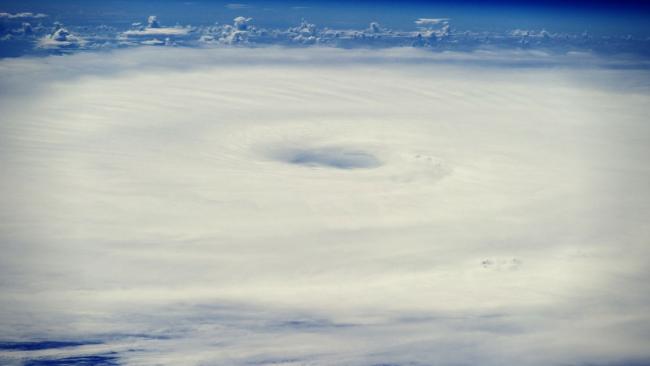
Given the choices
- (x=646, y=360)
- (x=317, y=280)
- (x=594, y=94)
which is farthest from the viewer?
(x=594, y=94)

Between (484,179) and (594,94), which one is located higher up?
(594,94)

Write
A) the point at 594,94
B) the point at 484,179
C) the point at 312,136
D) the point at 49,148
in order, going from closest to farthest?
1. the point at 484,179
2. the point at 49,148
3. the point at 312,136
4. the point at 594,94

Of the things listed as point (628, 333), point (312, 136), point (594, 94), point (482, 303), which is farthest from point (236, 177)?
point (594, 94)

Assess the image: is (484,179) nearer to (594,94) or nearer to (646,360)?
(646,360)

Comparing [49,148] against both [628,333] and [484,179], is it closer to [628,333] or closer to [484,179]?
[484,179]

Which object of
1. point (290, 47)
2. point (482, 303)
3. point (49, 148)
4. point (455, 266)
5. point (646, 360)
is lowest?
point (646, 360)

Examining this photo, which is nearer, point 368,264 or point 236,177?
point 368,264

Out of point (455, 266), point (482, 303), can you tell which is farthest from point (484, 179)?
point (482, 303)
